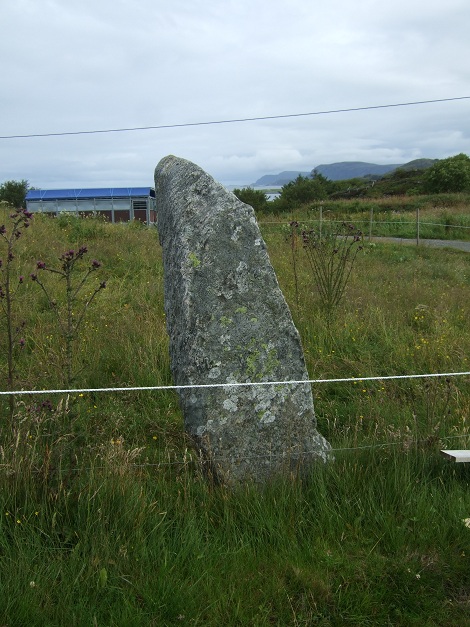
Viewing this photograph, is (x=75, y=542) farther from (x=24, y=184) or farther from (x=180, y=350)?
(x=24, y=184)

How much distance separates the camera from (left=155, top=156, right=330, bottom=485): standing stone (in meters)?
3.18

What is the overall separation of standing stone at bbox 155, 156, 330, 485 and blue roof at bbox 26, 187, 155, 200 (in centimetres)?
4103

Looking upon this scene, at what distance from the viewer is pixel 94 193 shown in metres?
45.2

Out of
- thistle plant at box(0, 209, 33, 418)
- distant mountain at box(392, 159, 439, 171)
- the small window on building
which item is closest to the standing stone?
thistle plant at box(0, 209, 33, 418)

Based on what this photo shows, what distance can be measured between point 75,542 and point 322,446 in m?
1.49

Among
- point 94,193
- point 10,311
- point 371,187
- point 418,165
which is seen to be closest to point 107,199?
point 94,193

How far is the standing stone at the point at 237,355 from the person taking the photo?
3182mm

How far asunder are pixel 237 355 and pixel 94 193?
146ft

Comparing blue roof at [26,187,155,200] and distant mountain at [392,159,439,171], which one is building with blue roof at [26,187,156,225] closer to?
blue roof at [26,187,155,200]

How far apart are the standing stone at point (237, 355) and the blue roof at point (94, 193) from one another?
4103 cm

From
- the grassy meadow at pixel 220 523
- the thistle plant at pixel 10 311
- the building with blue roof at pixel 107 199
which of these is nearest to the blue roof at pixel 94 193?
→ the building with blue roof at pixel 107 199

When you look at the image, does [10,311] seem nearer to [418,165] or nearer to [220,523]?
[220,523]

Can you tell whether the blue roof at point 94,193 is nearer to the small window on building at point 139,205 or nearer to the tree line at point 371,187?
the small window on building at point 139,205

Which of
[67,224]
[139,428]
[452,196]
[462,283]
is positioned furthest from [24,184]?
[139,428]
